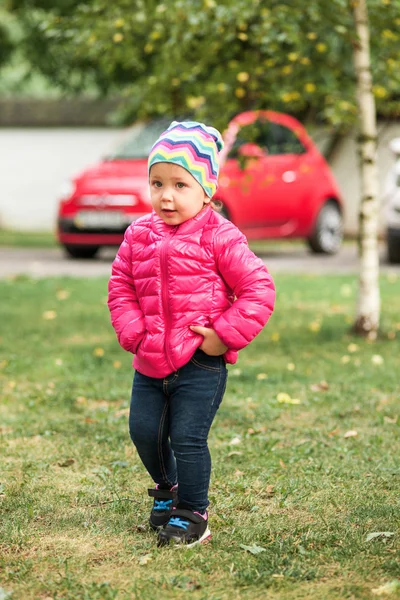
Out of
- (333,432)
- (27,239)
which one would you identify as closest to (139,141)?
(27,239)

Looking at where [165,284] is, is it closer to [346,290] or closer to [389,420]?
[389,420]

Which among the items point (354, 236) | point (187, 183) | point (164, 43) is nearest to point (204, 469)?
point (187, 183)

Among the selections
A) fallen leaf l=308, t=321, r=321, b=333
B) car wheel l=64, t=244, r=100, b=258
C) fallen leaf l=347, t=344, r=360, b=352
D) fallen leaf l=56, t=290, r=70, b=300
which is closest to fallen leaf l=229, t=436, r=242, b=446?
fallen leaf l=347, t=344, r=360, b=352

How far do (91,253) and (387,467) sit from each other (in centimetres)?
1020

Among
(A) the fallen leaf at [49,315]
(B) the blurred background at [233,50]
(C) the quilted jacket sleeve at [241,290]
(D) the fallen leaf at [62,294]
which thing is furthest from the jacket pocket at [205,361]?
(D) the fallen leaf at [62,294]

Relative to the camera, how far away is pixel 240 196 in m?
13.8

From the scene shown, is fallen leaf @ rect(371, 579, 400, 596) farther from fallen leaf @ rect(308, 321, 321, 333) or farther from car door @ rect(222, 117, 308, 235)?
car door @ rect(222, 117, 308, 235)

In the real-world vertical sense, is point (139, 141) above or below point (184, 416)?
above

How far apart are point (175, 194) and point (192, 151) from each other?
164 mm

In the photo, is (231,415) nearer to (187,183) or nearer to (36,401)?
(36,401)

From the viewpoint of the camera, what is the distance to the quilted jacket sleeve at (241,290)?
365 cm

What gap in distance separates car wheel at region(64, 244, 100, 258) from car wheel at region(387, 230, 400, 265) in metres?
3.97

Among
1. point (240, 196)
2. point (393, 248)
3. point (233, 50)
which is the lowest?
point (393, 248)

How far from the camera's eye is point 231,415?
5809 millimetres
